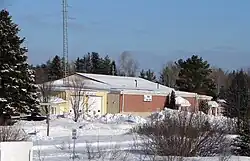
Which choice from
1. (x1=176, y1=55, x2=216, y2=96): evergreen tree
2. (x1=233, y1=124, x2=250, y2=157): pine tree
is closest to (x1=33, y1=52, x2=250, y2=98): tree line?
(x1=176, y1=55, x2=216, y2=96): evergreen tree

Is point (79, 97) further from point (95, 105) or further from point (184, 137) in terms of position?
point (184, 137)

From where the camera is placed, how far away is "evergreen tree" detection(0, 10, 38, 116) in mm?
40031

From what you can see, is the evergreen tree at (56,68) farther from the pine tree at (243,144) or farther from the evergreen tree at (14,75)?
the pine tree at (243,144)

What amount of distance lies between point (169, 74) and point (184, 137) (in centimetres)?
12283

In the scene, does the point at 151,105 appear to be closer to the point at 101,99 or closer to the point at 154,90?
the point at 154,90

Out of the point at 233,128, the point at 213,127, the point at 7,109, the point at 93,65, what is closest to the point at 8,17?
the point at 7,109

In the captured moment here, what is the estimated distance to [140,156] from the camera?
17297mm

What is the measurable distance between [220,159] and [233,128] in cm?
1039

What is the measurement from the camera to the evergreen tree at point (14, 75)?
1576 inches

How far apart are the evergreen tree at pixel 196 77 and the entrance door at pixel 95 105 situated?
3205 cm

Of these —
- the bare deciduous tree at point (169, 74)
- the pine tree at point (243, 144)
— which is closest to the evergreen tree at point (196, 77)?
the bare deciduous tree at point (169, 74)

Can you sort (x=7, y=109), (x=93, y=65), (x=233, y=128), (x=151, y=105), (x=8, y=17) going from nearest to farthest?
(x=233, y=128)
(x=7, y=109)
(x=8, y=17)
(x=151, y=105)
(x=93, y=65)

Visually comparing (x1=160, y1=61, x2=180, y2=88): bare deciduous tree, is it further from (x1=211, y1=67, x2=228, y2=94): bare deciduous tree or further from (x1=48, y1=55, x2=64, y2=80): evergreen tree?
(x1=48, y1=55, x2=64, y2=80): evergreen tree

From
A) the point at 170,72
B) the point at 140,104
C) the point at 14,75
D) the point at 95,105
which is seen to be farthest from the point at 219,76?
the point at 14,75
